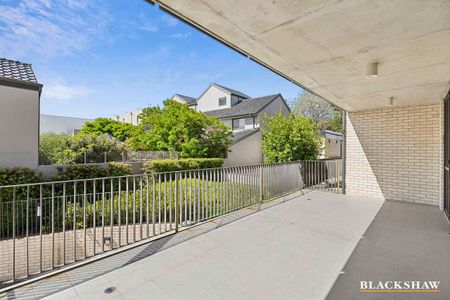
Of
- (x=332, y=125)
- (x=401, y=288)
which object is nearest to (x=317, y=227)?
(x=401, y=288)

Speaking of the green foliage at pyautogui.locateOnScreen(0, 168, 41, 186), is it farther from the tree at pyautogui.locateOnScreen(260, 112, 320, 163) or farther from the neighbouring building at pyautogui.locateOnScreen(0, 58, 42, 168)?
the tree at pyautogui.locateOnScreen(260, 112, 320, 163)

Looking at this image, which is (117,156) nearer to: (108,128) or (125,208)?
(125,208)

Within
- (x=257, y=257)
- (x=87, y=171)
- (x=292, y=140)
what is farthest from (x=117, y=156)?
(x=257, y=257)

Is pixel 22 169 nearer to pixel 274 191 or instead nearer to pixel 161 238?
pixel 161 238

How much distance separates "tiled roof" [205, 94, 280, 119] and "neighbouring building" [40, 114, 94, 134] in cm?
2134

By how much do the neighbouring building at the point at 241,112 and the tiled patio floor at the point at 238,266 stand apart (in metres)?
8.29

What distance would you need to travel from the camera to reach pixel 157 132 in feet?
43.6

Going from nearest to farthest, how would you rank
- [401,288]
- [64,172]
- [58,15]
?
[401,288] < [58,15] < [64,172]

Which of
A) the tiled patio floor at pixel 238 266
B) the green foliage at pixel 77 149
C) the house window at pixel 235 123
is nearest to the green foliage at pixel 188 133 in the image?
the green foliage at pixel 77 149

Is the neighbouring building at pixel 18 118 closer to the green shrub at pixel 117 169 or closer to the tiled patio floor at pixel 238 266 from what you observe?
the green shrub at pixel 117 169

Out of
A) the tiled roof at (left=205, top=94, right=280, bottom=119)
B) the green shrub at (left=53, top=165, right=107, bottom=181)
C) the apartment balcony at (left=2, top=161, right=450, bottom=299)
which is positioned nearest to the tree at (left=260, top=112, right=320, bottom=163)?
the apartment balcony at (left=2, top=161, right=450, bottom=299)

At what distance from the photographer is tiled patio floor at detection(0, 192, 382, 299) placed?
6.72ft

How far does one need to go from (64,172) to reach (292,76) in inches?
323

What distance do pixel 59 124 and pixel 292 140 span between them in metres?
33.7
